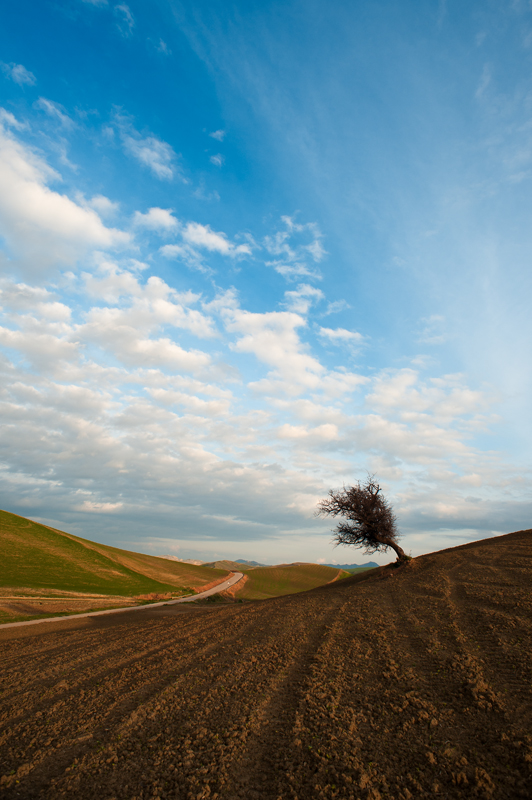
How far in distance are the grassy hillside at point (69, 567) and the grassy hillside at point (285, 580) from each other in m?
11.5

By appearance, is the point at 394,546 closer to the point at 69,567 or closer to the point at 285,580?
the point at 69,567

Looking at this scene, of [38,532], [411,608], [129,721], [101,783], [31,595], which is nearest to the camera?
[101,783]

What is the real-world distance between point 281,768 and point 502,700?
16.1 feet

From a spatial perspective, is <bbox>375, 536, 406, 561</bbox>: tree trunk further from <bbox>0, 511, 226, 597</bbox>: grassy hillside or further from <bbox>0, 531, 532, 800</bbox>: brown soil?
<bbox>0, 511, 226, 597</bbox>: grassy hillside

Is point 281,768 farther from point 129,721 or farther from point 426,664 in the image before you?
point 426,664

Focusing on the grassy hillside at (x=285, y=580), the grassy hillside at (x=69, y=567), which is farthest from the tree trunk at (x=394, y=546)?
the grassy hillside at (x=285, y=580)

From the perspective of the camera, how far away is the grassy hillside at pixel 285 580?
77.2 m

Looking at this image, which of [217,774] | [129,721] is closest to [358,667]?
[217,774]

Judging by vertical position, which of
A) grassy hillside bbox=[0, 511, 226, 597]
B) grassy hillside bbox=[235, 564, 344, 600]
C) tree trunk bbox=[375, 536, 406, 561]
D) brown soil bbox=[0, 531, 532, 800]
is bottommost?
grassy hillside bbox=[235, 564, 344, 600]

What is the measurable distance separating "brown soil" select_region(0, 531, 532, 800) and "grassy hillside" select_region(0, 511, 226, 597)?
40.9m

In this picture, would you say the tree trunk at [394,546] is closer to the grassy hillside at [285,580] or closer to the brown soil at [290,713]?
the brown soil at [290,713]

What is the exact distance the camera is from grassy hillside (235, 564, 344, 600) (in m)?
77.2

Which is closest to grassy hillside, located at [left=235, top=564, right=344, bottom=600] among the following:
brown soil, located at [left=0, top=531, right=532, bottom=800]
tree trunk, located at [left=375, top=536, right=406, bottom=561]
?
tree trunk, located at [left=375, top=536, right=406, bottom=561]

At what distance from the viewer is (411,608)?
51.8 ft
